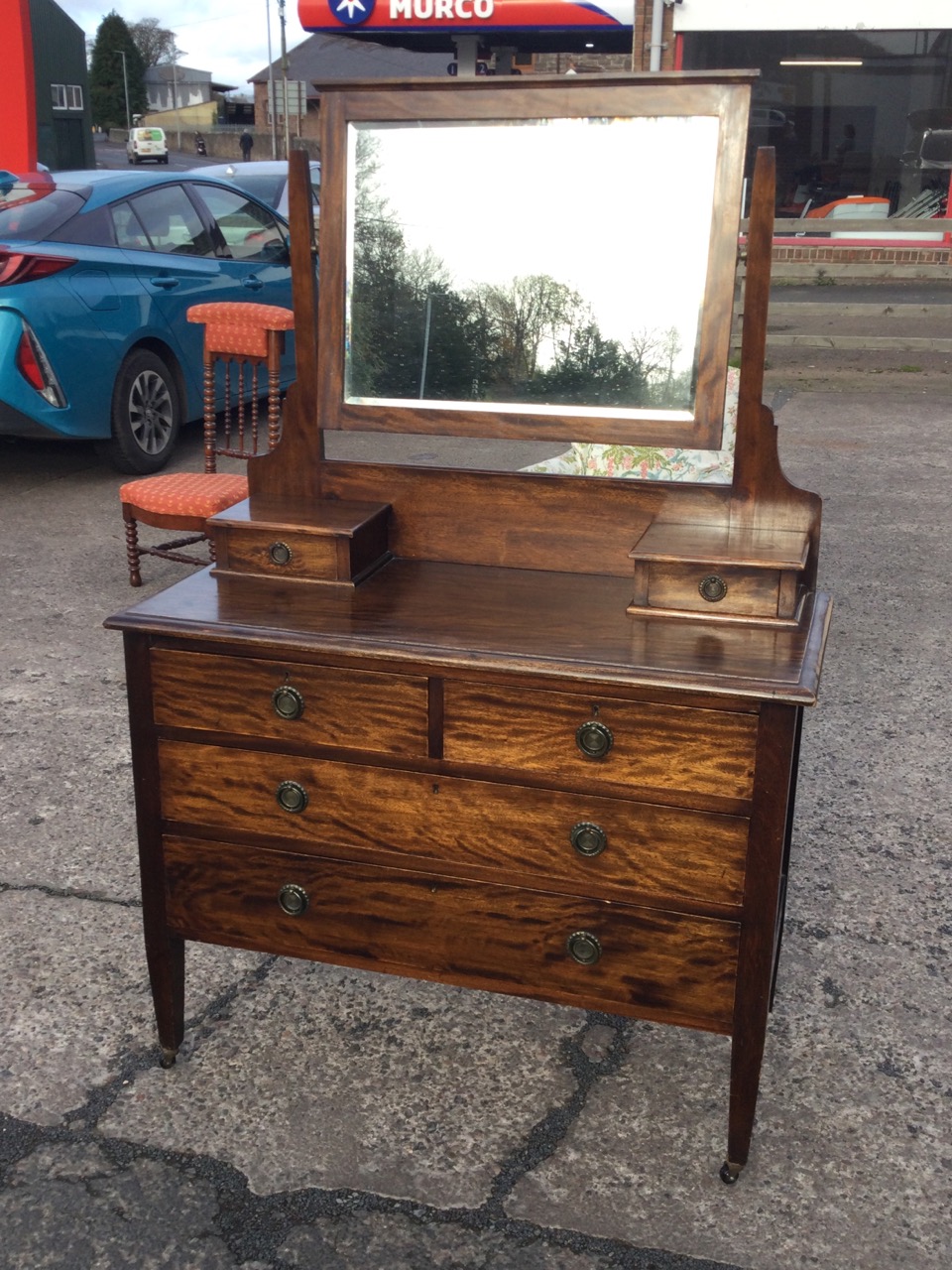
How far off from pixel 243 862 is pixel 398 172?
4.63 ft

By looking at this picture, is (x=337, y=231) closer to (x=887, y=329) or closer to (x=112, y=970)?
(x=112, y=970)

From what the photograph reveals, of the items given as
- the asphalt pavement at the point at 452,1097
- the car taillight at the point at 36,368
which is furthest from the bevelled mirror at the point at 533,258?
the car taillight at the point at 36,368

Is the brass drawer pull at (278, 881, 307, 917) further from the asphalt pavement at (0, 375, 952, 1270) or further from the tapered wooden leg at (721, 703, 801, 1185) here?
the tapered wooden leg at (721, 703, 801, 1185)

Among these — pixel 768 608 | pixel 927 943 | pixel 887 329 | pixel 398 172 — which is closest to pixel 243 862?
pixel 768 608

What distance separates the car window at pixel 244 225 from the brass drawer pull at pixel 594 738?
6.45 metres

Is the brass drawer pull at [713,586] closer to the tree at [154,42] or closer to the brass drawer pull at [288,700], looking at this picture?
the brass drawer pull at [288,700]

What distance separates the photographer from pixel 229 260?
772 cm

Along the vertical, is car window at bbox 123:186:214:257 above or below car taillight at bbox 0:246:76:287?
above

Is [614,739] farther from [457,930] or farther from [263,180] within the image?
[263,180]

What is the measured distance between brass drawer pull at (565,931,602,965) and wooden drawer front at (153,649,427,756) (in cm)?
45

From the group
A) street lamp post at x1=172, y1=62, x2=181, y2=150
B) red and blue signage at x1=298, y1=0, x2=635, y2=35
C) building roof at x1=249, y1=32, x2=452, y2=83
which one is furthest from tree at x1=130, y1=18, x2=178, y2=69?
red and blue signage at x1=298, y1=0, x2=635, y2=35

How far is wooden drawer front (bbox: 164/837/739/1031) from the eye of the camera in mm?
2277

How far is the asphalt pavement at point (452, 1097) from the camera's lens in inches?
86.7

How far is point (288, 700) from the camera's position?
233cm
